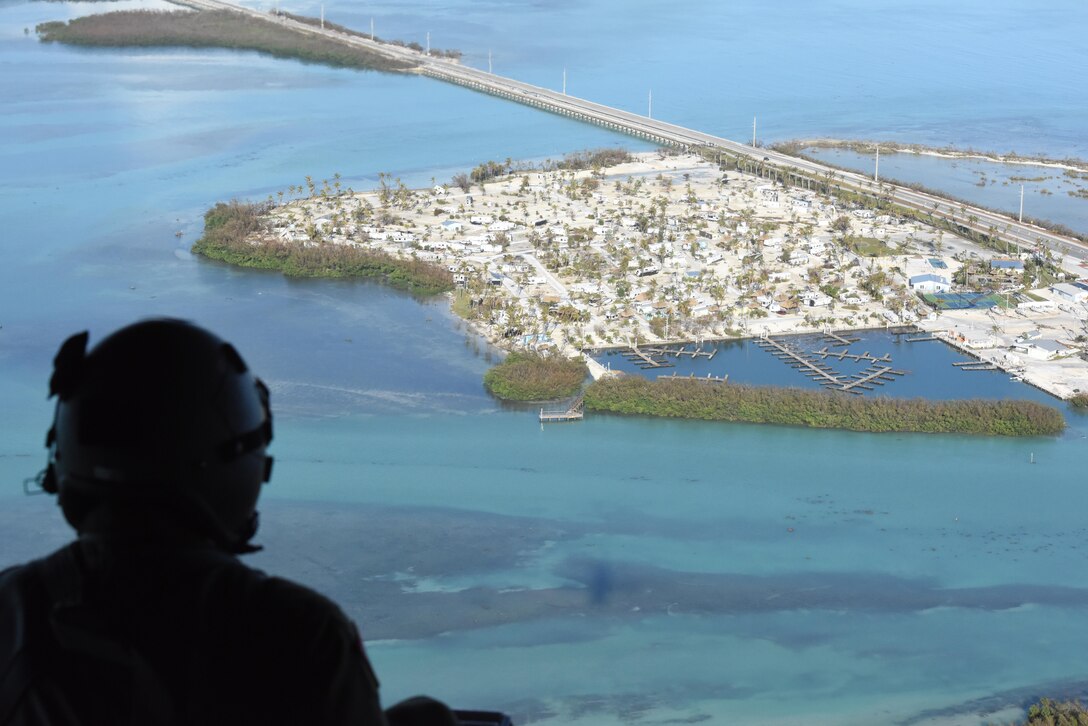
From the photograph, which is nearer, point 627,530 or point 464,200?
point 627,530

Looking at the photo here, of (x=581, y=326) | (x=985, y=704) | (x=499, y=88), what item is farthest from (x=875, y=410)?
(x=499, y=88)

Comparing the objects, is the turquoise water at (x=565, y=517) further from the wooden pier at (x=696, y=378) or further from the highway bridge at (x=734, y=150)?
the highway bridge at (x=734, y=150)

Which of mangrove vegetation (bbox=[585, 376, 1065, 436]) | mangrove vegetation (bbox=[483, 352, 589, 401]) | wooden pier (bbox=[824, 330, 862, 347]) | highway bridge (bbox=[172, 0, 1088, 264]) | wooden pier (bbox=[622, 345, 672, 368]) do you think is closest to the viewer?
mangrove vegetation (bbox=[585, 376, 1065, 436])

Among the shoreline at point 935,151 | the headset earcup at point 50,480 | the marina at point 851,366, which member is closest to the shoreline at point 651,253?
the marina at point 851,366

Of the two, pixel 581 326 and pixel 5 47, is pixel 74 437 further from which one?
pixel 5 47

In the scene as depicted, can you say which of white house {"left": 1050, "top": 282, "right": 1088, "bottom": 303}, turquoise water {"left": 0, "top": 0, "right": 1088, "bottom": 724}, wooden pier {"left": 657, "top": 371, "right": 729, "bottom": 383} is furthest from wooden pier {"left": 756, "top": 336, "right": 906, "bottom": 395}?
white house {"left": 1050, "top": 282, "right": 1088, "bottom": 303}

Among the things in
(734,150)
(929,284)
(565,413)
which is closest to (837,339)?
(929,284)

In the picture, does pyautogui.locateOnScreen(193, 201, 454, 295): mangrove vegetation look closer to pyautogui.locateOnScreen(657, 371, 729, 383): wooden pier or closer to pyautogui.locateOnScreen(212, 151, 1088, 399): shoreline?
pyautogui.locateOnScreen(212, 151, 1088, 399): shoreline

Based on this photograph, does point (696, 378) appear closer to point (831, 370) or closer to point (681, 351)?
→ point (681, 351)
